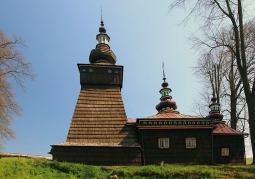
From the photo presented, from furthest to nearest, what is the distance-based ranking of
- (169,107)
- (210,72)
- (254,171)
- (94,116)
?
(210,72) < (169,107) < (94,116) < (254,171)

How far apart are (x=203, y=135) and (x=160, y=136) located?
281cm

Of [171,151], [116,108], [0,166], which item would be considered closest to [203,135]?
[171,151]

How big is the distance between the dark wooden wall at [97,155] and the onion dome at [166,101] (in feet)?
18.2

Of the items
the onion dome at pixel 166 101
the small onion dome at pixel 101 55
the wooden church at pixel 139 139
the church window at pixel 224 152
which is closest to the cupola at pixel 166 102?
the onion dome at pixel 166 101

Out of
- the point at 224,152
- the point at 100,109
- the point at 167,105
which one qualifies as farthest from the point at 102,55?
the point at 224,152

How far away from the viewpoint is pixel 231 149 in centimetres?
1658

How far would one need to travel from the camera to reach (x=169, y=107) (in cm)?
1947

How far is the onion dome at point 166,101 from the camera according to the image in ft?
64.0

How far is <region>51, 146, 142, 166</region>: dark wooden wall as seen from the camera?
14.8m

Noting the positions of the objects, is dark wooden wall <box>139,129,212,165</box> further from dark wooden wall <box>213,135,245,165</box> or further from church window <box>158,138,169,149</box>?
dark wooden wall <box>213,135,245,165</box>

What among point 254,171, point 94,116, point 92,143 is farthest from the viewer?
point 94,116

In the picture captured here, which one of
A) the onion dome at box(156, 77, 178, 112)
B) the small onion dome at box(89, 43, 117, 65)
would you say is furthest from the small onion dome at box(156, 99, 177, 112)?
the small onion dome at box(89, 43, 117, 65)

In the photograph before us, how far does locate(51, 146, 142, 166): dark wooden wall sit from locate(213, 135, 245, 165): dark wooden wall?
17.7ft

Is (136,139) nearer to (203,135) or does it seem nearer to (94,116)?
(94,116)
